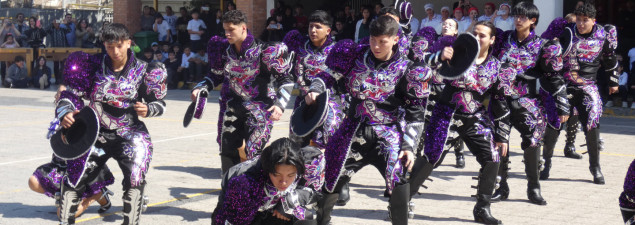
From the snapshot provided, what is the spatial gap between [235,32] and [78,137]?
1.78 meters

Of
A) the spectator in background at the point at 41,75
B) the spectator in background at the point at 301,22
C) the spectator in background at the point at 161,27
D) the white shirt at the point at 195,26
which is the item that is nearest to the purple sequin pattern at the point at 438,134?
the spectator in background at the point at 301,22

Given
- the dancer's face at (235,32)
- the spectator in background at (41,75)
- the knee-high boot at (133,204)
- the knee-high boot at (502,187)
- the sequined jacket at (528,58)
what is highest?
the dancer's face at (235,32)

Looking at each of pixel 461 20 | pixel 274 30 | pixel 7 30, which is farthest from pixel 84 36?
pixel 461 20

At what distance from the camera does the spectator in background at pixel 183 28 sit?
24078mm

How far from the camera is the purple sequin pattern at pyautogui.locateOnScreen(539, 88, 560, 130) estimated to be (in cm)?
907

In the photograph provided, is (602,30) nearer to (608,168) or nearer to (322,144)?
(608,168)

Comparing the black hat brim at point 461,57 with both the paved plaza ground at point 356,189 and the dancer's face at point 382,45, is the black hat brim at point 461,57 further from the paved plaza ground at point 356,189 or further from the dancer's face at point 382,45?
the paved plaza ground at point 356,189

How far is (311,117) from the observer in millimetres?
6133

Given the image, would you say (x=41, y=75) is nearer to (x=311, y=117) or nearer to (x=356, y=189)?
(x=356, y=189)

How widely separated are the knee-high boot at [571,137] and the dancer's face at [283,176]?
6.67 m

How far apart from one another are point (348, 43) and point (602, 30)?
4.28 meters

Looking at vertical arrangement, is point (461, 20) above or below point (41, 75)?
above

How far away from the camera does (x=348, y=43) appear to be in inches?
257

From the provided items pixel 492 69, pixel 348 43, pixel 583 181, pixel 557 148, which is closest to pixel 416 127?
pixel 348 43
